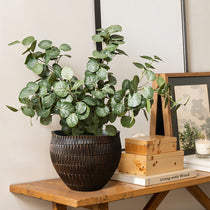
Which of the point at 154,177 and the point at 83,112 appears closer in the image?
the point at 83,112

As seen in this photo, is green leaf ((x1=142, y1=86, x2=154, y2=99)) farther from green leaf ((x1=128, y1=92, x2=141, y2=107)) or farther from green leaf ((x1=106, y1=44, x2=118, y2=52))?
green leaf ((x1=106, y1=44, x2=118, y2=52))

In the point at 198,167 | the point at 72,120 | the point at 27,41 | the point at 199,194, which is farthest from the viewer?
the point at 199,194

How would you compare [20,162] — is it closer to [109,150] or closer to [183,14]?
[109,150]

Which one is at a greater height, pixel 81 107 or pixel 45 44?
pixel 45 44

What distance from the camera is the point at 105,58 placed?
5.15 ft

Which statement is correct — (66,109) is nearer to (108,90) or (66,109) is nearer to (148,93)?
(108,90)

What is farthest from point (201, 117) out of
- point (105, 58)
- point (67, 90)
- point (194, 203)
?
point (67, 90)

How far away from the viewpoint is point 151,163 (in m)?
1.64

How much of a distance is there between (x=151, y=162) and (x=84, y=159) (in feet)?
1.03

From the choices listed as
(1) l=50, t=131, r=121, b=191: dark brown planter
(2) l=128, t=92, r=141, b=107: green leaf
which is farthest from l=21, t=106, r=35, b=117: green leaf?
(2) l=128, t=92, r=141, b=107: green leaf

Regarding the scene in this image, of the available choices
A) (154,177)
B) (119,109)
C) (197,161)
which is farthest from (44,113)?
(197,161)

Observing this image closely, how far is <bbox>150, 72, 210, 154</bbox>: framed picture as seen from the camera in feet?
6.39

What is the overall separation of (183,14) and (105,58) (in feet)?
2.71

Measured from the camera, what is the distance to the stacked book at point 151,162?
1620 mm
